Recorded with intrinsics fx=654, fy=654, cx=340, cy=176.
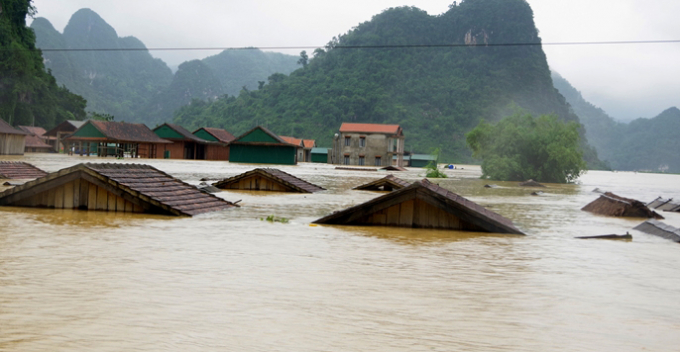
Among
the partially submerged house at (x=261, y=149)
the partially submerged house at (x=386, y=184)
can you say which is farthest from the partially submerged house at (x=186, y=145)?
the partially submerged house at (x=386, y=184)

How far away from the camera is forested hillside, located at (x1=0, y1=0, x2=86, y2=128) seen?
81.0 meters

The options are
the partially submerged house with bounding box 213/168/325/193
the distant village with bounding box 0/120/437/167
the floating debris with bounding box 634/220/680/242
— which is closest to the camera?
the floating debris with bounding box 634/220/680/242

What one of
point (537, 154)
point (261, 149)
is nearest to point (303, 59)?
point (261, 149)

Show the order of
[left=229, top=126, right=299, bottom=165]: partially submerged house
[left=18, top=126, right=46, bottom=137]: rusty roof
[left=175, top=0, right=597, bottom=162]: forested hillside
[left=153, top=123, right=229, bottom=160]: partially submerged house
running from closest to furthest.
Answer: [left=229, top=126, right=299, bottom=165]: partially submerged house, [left=153, top=123, right=229, bottom=160]: partially submerged house, [left=18, top=126, right=46, bottom=137]: rusty roof, [left=175, top=0, right=597, bottom=162]: forested hillside

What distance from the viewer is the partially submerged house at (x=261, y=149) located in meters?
70.2

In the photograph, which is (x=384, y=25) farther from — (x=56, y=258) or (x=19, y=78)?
(x=56, y=258)

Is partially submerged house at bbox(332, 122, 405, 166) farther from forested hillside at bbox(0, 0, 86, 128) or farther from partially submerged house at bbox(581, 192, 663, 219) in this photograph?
partially submerged house at bbox(581, 192, 663, 219)

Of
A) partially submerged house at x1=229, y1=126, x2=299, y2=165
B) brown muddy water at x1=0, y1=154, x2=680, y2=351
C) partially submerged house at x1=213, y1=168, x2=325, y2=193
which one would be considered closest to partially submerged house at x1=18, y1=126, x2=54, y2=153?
partially submerged house at x1=229, y1=126, x2=299, y2=165

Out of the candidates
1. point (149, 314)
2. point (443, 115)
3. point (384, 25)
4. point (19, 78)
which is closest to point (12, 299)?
point (149, 314)

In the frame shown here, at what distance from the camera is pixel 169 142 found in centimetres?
7194

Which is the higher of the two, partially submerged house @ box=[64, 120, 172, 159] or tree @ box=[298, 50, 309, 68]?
tree @ box=[298, 50, 309, 68]

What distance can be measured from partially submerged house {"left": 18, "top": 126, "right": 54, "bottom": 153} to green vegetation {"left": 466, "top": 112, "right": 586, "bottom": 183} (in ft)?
181

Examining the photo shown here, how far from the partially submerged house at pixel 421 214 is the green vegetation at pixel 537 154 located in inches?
1432

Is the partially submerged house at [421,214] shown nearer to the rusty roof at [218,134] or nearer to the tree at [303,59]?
the rusty roof at [218,134]
